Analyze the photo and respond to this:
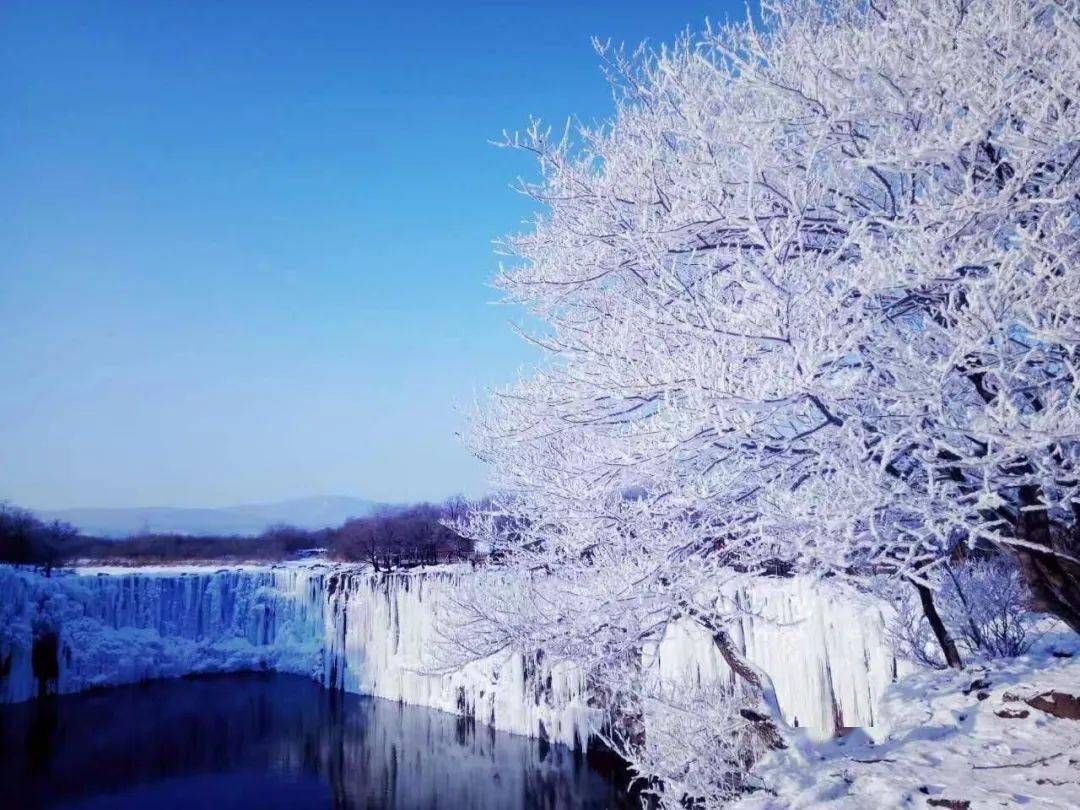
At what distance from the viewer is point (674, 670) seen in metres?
12.5

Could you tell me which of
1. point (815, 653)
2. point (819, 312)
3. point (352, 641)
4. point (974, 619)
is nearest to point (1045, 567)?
point (819, 312)

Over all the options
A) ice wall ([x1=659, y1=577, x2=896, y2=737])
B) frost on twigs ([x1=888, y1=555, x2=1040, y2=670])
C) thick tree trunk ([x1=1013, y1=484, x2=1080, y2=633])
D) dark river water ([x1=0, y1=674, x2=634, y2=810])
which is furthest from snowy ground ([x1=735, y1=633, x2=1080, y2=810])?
dark river water ([x1=0, y1=674, x2=634, y2=810])

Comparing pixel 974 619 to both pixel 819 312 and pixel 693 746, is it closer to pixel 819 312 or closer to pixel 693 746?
pixel 693 746

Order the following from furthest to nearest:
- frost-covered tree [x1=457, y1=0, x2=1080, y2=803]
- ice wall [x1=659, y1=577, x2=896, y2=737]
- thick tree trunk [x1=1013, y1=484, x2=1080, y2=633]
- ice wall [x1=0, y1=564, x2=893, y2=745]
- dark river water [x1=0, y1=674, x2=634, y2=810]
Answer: dark river water [x1=0, y1=674, x2=634, y2=810], ice wall [x1=0, y1=564, x2=893, y2=745], ice wall [x1=659, y1=577, x2=896, y2=737], thick tree trunk [x1=1013, y1=484, x2=1080, y2=633], frost-covered tree [x1=457, y1=0, x2=1080, y2=803]

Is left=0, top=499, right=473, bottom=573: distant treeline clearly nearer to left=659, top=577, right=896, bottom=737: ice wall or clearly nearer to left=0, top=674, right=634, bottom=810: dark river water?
left=0, top=674, right=634, bottom=810: dark river water

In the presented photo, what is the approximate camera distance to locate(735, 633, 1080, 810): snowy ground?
3176 mm

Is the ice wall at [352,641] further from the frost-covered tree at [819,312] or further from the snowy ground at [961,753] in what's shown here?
the frost-covered tree at [819,312]

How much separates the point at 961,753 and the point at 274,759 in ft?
54.3

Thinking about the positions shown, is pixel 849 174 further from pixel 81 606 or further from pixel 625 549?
pixel 81 606

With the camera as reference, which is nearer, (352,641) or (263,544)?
(352,641)

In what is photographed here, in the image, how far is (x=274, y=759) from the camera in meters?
16.6

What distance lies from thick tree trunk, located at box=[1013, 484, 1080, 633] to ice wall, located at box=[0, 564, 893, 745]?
582cm

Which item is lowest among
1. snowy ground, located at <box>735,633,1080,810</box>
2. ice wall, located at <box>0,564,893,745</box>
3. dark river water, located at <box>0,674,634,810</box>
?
dark river water, located at <box>0,674,634,810</box>

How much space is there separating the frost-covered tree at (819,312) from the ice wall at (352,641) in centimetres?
606
